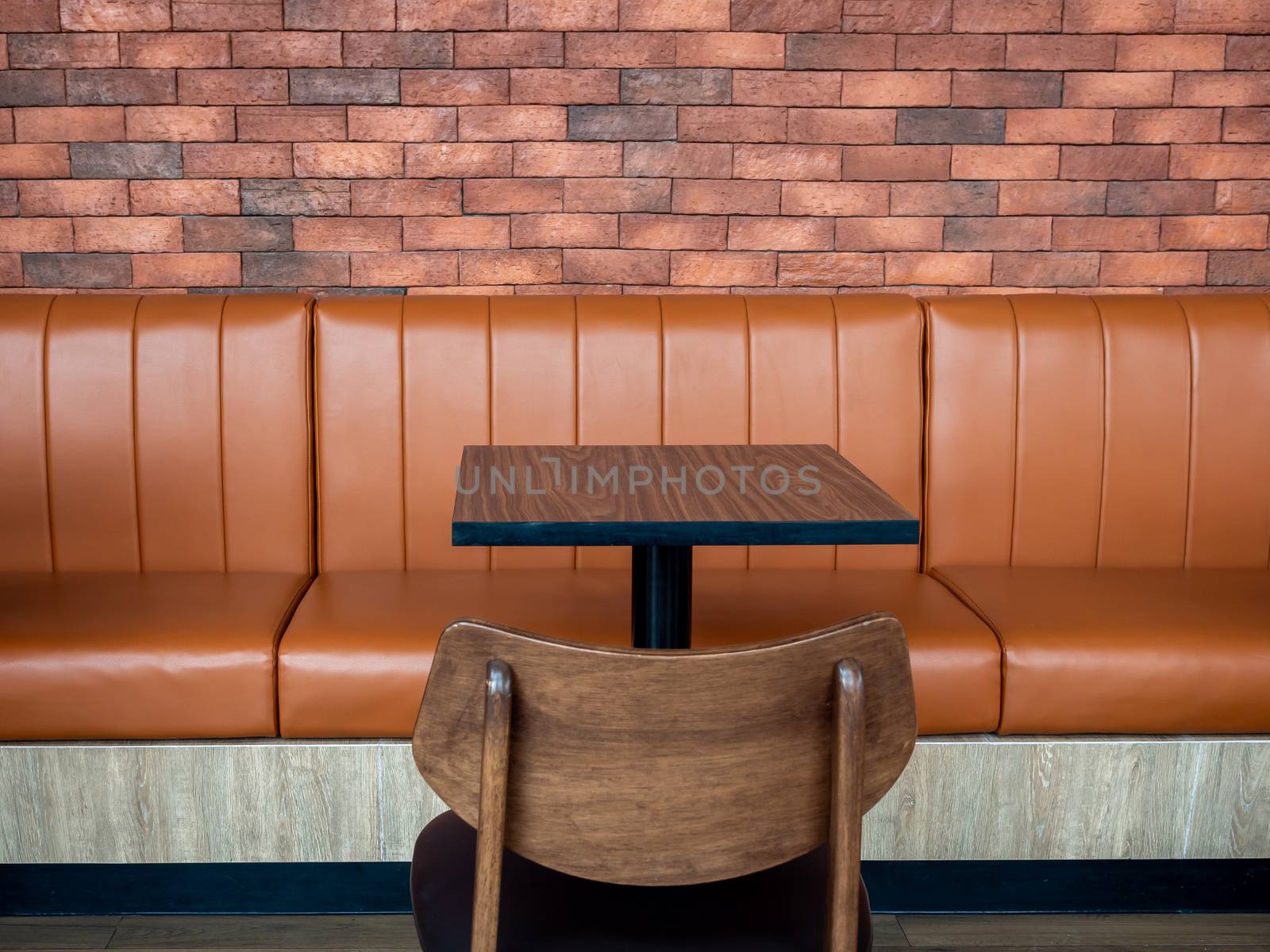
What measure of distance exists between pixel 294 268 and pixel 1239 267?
223 cm

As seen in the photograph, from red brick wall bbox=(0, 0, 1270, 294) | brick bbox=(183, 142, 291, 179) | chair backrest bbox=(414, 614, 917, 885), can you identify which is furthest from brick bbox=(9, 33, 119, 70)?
chair backrest bbox=(414, 614, 917, 885)

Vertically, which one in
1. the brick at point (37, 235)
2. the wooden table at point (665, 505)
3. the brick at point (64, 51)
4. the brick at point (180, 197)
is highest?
the brick at point (64, 51)

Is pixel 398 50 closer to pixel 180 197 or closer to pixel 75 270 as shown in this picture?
pixel 180 197

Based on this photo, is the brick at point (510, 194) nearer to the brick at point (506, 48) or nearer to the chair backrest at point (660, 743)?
the brick at point (506, 48)

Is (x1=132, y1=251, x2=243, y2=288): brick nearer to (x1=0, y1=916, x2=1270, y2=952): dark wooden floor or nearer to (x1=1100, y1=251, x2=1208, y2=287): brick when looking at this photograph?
(x1=0, y1=916, x2=1270, y2=952): dark wooden floor

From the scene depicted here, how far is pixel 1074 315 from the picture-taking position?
2285mm

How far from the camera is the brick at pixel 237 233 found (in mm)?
2500

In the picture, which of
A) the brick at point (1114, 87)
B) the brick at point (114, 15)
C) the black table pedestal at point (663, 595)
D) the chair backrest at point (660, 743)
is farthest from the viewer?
the brick at point (1114, 87)

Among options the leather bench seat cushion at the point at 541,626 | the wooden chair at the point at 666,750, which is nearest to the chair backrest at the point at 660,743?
the wooden chair at the point at 666,750

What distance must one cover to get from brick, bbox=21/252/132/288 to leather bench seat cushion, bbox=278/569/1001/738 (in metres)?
0.95

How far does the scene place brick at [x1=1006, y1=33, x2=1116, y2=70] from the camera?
2.49 metres

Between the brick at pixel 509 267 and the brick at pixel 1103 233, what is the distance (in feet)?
3.51

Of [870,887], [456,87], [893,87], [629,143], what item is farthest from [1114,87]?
[870,887]

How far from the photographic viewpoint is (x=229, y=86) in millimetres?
2449
